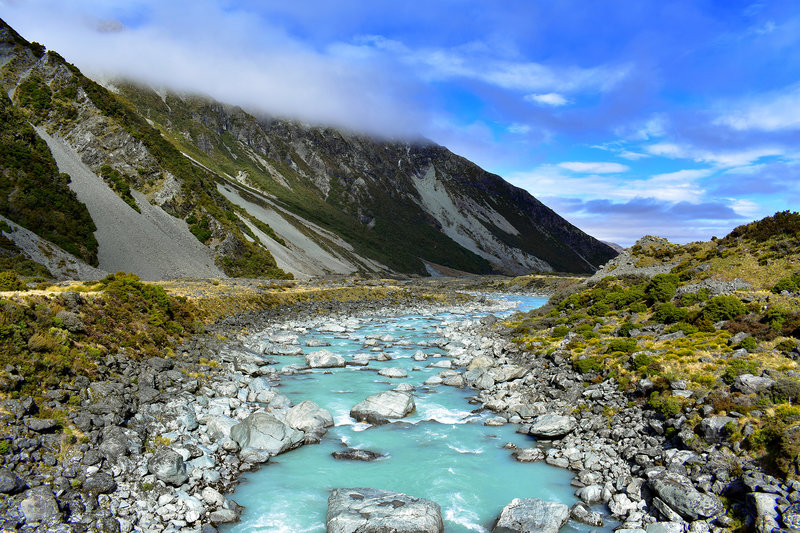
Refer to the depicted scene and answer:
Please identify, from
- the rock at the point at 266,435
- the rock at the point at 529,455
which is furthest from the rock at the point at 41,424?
the rock at the point at 529,455

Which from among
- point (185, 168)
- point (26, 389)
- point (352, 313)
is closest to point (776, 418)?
point (26, 389)

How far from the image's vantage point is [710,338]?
2497cm

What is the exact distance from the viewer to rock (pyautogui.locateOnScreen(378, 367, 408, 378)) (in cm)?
3219

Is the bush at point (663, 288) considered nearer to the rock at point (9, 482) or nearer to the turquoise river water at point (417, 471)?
the turquoise river water at point (417, 471)

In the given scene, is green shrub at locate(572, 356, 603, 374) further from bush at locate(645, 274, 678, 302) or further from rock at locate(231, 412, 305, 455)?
rock at locate(231, 412, 305, 455)

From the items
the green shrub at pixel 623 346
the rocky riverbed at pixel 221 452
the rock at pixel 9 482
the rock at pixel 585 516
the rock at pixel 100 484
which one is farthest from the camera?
the green shrub at pixel 623 346

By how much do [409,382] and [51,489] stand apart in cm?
2112

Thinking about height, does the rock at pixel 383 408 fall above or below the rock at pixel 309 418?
above

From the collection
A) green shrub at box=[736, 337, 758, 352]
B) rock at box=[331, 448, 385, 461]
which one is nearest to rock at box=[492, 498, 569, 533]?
rock at box=[331, 448, 385, 461]

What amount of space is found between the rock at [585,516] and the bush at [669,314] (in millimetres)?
20994

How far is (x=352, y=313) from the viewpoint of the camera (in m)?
70.0

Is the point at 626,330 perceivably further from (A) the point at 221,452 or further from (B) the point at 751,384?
(A) the point at 221,452

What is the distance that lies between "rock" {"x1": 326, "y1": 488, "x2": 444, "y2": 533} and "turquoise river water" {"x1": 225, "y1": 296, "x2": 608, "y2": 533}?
2.13 ft

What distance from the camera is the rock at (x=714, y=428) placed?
50.6 ft
